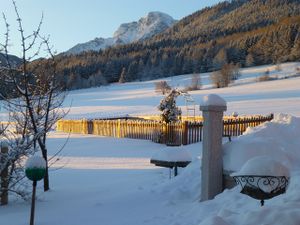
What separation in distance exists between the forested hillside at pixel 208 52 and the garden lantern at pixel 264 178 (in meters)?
80.5

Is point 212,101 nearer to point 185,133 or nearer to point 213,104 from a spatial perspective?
point 213,104

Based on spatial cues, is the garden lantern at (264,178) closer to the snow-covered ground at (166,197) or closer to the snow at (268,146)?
the snow-covered ground at (166,197)

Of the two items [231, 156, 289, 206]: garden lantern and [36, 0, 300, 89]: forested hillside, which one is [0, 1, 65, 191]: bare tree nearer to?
→ [231, 156, 289, 206]: garden lantern

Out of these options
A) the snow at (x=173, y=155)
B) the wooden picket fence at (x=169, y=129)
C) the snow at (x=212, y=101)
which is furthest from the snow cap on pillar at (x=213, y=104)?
the wooden picket fence at (x=169, y=129)

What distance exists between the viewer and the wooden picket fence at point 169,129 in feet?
68.6

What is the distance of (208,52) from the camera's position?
123375mm

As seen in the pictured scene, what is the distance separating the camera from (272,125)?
30.0 ft

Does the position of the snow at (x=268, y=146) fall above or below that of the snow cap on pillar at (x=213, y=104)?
below

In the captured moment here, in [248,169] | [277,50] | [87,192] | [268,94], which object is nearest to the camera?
[248,169]

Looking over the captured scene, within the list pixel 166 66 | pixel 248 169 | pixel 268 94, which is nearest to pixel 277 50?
pixel 166 66

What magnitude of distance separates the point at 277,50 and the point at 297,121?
97.7 metres

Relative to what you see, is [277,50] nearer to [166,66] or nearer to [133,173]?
[166,66]

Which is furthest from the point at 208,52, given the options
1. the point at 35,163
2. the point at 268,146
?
the point at 35,163

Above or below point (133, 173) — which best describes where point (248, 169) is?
above
